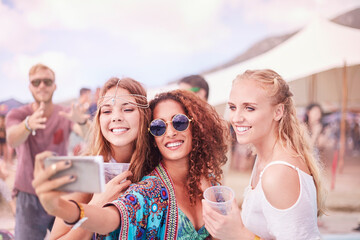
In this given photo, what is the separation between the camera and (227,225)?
1500 millimetres

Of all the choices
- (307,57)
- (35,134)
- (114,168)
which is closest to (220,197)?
(114,168)

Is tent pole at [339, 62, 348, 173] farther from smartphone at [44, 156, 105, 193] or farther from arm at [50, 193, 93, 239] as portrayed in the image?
smartphone at [44, 156, 105, 193]

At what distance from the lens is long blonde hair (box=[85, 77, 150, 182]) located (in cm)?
195

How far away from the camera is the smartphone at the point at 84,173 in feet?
3.88

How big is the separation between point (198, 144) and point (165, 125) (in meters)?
0.34

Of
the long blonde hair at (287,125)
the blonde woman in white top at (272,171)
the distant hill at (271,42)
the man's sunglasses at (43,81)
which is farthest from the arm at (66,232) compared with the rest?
the distant hill at (271,42)

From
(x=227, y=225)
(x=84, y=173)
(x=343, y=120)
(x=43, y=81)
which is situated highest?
(x=43, y=81)

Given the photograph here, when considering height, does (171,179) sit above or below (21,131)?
below

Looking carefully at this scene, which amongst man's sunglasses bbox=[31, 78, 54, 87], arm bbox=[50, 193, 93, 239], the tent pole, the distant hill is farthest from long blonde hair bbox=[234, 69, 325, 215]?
the tent pole

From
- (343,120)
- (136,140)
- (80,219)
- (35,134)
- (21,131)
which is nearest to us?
(80,219)

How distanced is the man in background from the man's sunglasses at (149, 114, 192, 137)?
245 centimetres

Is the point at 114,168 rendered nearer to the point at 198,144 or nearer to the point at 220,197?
the point at 198,144

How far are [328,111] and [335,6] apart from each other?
Result: 2.54 metres

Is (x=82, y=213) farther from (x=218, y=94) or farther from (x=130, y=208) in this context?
(x=218, y=94)
